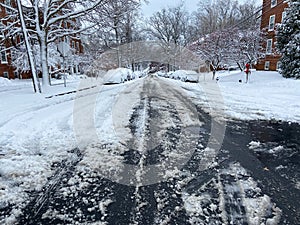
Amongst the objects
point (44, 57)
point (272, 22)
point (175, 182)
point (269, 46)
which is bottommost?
point (175, 182)

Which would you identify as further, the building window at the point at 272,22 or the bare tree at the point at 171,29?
the bare tree at the point at 171,29

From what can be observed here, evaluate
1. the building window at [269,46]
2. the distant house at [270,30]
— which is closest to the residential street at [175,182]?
the distant house at [270,30]

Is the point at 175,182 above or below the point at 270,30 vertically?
below

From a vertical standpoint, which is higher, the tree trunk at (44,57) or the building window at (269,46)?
the building window at (269,46)

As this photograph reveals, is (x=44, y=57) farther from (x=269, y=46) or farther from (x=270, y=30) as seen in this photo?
(x=270, y=30)

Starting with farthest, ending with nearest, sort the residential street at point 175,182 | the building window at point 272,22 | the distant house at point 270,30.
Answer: the building window at point 272,22 → the distant house at point 270,30 → the residential street at point 175,182

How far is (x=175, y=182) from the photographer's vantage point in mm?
2508

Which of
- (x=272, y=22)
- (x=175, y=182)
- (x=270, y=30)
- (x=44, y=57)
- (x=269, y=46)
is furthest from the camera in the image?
(x=269, y=46)

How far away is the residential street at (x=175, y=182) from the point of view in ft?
6.45

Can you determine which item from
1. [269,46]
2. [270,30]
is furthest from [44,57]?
[270,30]

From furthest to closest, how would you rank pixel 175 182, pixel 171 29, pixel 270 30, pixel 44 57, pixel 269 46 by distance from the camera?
pixel 171 29
pixel 269 46
pixel 270 30
pixel 44 57
pixel 175 182

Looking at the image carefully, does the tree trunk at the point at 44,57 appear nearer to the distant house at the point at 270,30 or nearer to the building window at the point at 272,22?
the distant house at the point at 270,30

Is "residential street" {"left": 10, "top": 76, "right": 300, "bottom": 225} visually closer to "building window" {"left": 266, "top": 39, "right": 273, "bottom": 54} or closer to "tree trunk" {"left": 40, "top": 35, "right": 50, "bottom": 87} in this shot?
"tree trunk" {"left": 40, "top": 35, "right": 50, "bottom": 87}

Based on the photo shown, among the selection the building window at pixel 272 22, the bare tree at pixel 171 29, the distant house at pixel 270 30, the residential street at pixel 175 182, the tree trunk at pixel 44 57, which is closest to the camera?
the residential street at pixel 175 182
